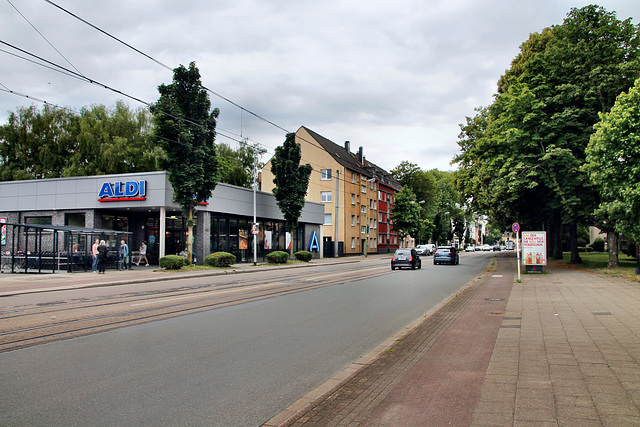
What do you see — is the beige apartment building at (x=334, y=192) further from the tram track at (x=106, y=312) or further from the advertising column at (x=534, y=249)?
the tram track at (x=106, y=312)

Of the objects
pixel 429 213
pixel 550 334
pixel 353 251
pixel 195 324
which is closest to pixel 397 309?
pixel 550 334

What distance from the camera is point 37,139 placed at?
45.0 m

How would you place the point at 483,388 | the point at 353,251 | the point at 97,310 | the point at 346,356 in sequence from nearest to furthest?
1. the point at 483,388
2. the point at 346,356
3. the point at 97,310
4. the point at 353,251

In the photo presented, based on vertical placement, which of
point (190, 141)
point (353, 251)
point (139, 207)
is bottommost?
point (353, 251)

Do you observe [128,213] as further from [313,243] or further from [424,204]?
[424,204]

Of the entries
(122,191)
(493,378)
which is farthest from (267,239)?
(493,378)

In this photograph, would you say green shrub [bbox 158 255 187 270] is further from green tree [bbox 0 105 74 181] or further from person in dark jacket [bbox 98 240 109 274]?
green tree [bbox 0 105 74 181]

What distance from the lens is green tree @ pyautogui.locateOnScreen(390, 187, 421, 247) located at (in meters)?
68.0

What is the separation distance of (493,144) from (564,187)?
Answer: 5022 millimetres

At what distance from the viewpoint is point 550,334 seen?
7.81m

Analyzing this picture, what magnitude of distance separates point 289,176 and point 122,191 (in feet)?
40.4

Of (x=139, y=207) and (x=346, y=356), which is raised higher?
(x=139, y=207)

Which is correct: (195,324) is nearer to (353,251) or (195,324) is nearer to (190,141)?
(190,141)

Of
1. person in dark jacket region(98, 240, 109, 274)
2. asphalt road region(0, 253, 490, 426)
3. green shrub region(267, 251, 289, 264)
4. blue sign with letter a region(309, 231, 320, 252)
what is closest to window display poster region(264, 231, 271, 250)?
green shrub region(267, 251, 289, 264)
